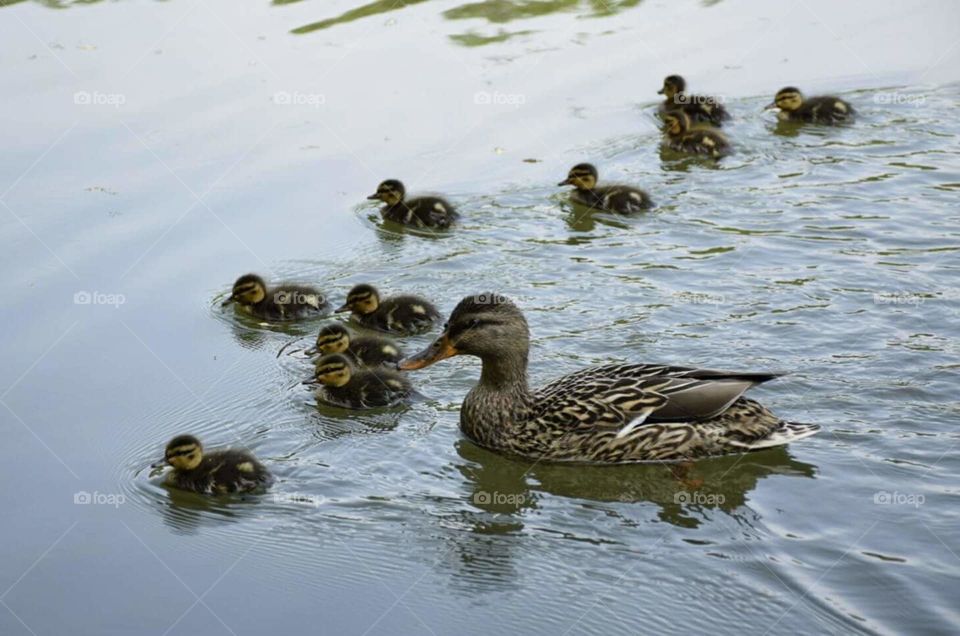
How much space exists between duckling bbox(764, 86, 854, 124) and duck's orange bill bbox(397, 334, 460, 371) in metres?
3.74

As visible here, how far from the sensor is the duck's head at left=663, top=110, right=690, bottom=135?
8133 millimetres

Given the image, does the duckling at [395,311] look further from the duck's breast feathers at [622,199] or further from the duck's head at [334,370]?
the duck's breast feathers at [622,199]

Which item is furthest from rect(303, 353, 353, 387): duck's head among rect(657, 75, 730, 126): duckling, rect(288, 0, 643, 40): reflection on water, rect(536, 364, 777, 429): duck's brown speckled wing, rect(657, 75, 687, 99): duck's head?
rect(288, 0, 643, 40): reflection on water

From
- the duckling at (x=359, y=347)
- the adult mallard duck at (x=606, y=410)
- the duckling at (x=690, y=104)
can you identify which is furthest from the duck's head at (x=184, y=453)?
the duckling at (x=690, y=104)

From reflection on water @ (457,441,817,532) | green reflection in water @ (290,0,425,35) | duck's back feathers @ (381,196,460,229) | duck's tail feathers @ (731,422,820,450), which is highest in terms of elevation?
green reflection in water @ (290,0,425,35)

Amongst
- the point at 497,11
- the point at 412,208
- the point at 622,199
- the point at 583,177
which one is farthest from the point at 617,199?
the point at 497,11

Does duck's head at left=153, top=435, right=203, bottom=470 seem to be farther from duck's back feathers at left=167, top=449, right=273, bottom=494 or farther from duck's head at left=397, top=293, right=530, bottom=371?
duck's head at left=397, top=293, right=530, bottom=371

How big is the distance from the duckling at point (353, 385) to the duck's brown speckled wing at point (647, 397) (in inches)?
26.8

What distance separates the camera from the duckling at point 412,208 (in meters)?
7.22

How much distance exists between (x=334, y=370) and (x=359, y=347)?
460mm

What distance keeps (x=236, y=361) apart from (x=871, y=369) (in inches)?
102

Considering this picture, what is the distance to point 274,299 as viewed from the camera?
6371mm

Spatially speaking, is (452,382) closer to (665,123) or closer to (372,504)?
(372,504)

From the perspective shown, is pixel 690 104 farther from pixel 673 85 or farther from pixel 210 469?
pixel 210 469
